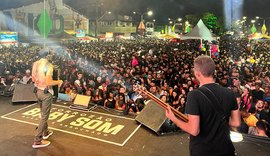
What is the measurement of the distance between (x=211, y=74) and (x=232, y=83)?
7438 millimetres

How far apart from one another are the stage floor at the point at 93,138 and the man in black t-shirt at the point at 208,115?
2.40 meters

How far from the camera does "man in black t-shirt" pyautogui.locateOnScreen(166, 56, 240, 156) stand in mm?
2342

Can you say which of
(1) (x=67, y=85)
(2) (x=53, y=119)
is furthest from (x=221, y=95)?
(1) (x=67, y=85)

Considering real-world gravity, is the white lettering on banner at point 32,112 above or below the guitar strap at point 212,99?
below

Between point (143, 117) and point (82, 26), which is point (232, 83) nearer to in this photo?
point (143, 117)

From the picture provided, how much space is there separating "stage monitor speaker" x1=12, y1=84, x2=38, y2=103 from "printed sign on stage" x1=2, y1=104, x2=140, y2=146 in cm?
40

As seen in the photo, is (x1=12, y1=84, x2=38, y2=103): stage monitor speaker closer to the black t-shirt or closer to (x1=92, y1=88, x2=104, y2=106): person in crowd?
(x1=92, y1=88, x2=104, y2=106): person in crowd

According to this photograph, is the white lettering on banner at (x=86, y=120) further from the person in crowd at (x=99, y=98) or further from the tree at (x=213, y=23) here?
the tree at (x=213, y=23)

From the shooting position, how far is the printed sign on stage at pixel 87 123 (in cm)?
552

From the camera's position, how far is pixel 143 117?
243 inches

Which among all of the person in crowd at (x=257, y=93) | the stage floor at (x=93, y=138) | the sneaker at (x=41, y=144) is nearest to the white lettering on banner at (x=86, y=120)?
the stage floor at (x=93, y=138)

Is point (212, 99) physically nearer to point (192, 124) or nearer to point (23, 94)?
point (192, 124)

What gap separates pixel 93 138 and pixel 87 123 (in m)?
0.92

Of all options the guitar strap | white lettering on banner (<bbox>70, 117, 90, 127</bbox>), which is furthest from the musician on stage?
the guitar strap
